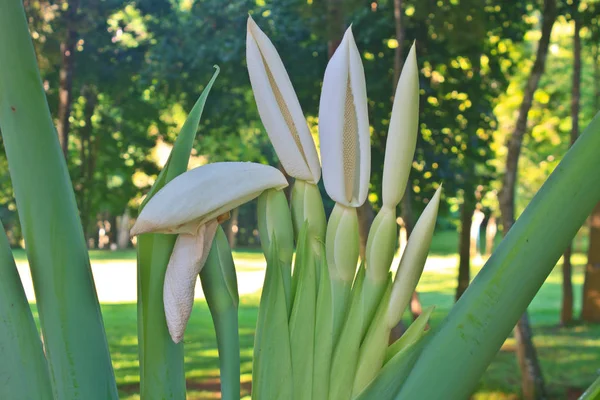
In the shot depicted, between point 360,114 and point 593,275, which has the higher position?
point 360,114

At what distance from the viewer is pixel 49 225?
41 cm

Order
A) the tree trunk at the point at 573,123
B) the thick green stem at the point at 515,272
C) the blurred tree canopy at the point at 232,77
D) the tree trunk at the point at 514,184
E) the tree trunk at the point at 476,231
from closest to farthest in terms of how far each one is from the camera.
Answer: the thick green stem at the point at 515,272
the tree trunk at the point at 514,184
the blurred tree canopy at the point at 232,77
the tree trunk at the point at 573,123
the tree trunk at the point at 476,231

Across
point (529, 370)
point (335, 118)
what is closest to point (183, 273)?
point (335, 118)

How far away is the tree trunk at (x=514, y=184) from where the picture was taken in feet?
7.37

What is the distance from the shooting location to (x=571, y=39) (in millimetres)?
2547

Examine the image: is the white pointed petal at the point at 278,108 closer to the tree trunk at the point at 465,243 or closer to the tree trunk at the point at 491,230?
the tree trunk at the point at 465,243

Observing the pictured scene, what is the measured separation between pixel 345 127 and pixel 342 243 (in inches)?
2.9

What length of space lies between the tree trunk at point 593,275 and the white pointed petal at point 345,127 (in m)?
2.32

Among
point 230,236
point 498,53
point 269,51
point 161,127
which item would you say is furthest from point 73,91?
point 269,51

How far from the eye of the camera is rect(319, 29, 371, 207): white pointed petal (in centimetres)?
46

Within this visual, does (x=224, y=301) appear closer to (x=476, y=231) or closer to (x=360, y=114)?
(x=360, y=114)

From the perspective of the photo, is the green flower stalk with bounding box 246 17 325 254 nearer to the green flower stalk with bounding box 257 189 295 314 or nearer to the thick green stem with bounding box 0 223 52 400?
the green flower stalk with bounding box 257 189 295 314

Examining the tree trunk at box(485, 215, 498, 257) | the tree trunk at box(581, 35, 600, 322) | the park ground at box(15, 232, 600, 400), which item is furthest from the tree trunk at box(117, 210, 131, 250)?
the tree trunk at box(581, 35, 600, 322)

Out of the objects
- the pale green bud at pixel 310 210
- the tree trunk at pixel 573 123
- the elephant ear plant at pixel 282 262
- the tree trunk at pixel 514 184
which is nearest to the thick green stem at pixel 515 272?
the elephant ear plant at pixel 282 262
